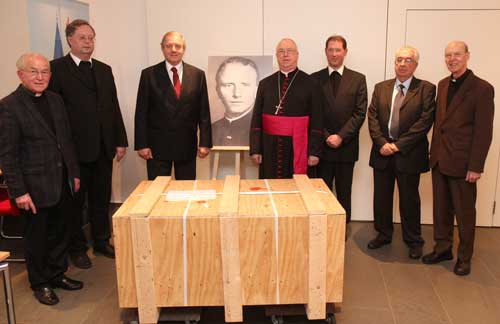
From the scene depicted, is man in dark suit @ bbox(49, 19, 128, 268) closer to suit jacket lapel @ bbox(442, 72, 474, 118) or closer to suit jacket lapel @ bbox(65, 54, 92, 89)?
suit jacket lapel @ bbox(65, 54, 92, 89)

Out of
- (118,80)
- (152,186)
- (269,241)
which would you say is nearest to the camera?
(269,241)

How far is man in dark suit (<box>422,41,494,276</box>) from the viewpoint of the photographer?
3.16 metres

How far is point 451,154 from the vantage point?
10.8 ft

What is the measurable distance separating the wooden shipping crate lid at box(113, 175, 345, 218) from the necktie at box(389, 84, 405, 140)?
2.88ft

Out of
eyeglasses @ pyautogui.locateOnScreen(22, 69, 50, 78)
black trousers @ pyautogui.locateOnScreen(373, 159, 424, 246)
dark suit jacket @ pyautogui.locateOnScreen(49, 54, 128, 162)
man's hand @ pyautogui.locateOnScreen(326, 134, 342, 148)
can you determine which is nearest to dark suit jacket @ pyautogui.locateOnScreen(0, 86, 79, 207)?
eyeglasses @ pyautogui.locateOnScreen(22, 69, 50, 78)

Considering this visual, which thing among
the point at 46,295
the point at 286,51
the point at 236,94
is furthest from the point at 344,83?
A: the point at 46,295

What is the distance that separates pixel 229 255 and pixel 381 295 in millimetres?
1245

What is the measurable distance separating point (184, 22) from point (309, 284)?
9.53ft

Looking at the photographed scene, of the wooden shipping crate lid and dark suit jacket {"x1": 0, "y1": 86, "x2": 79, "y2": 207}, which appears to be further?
Answer: dark suit jacket {"x1": 0, "y1": 86, "x2": 79, "y2": 207}

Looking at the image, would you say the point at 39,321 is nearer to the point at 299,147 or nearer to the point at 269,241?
the point at 269,241

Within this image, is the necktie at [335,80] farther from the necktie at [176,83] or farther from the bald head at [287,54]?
the necktie at [176,83]

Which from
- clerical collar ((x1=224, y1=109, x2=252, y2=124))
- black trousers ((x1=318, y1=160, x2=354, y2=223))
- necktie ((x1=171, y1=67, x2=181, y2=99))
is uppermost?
necktie ((x1=171, y1=67, x2=181, y2=99))

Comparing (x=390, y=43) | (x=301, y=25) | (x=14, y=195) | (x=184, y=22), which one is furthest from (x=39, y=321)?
(x=390, y=43)

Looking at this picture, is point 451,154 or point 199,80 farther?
point 199,80
